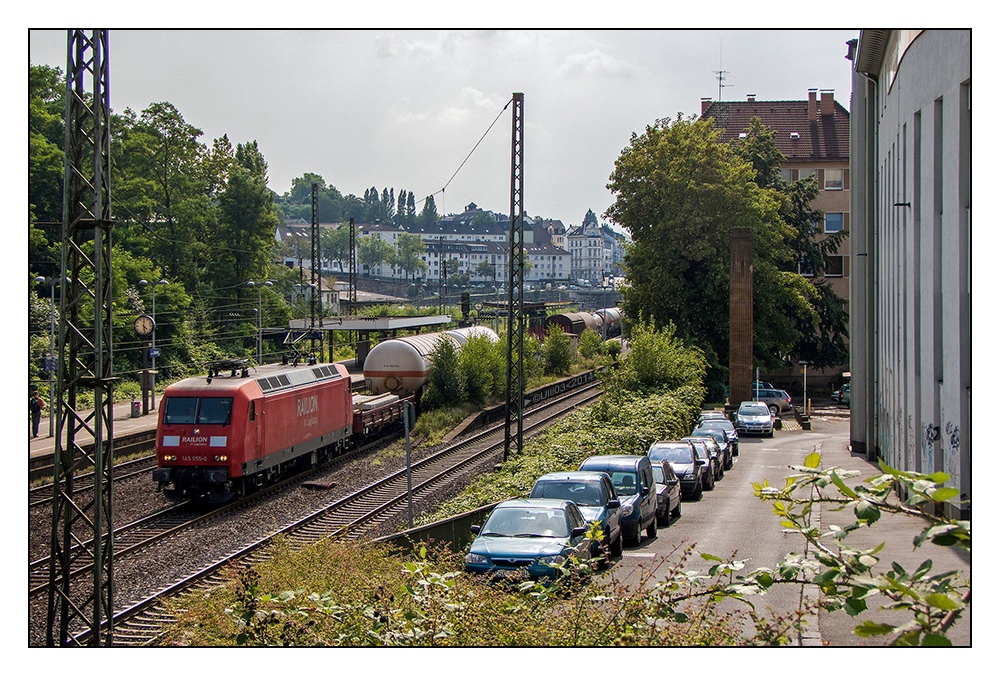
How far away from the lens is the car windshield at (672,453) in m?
24.2

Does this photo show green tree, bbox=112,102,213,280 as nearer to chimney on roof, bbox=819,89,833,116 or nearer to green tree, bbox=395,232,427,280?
chimney on roof, bbox=819,89,833,116

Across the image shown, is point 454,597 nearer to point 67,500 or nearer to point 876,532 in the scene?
point 67,500

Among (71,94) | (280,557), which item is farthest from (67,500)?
(71,94)

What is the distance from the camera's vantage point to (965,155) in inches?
522

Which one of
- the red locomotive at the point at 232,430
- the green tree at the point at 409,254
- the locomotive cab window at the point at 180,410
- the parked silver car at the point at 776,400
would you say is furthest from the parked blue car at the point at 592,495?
the green tree at the point at 409,254

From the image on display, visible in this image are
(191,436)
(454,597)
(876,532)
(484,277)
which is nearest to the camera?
(454,597)

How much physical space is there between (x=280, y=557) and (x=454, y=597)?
252 inches

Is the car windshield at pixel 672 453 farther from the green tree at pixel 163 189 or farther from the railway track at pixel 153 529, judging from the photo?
the green tree at pixel 163 189

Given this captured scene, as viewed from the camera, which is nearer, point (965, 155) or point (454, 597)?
point (454, 597)

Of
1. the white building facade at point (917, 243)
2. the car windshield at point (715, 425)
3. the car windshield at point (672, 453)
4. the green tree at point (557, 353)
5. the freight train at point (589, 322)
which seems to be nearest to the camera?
the white building facade at point (917, 243)

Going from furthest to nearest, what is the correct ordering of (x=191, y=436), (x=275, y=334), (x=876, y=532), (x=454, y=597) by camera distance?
(x=275, y=334)
(x=191, y=436)
(x=876, y=532)
(x=454, y=597)

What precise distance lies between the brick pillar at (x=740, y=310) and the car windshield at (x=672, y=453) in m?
23.7

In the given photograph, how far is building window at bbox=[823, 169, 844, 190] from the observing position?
68.4 meters

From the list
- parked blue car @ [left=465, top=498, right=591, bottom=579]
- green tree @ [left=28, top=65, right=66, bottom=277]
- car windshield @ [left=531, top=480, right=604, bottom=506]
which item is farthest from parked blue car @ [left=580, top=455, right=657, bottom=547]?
green tree @ [left=28, top=65, right=66, bottom=277]
